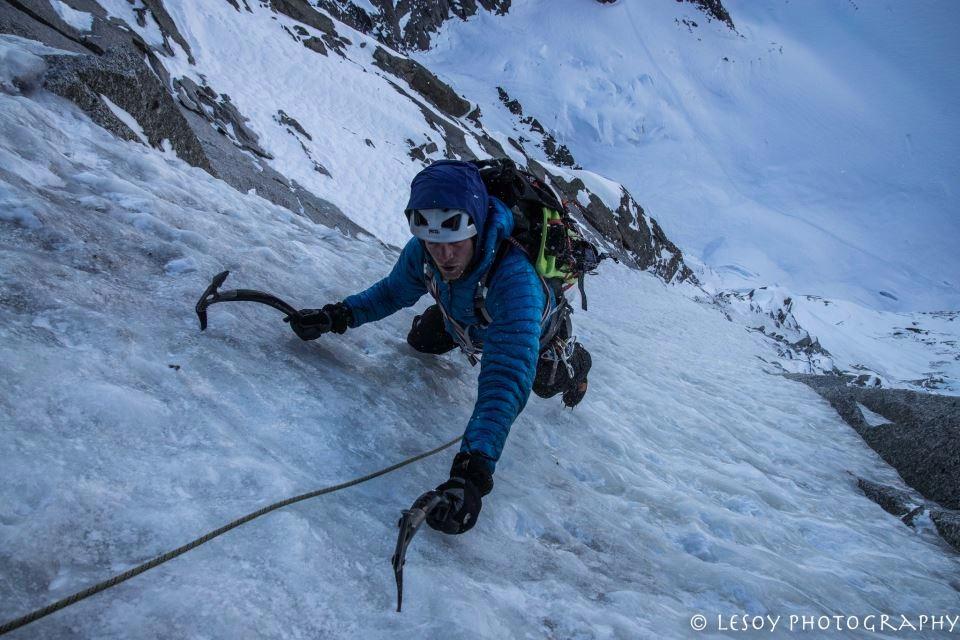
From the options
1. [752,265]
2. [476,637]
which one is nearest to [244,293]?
[476,637]

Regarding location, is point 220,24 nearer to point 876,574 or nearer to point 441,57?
point 876,574

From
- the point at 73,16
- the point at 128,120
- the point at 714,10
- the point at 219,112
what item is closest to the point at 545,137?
the point at 219,112

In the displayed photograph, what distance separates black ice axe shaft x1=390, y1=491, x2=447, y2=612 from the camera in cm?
153

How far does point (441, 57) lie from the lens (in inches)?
2199

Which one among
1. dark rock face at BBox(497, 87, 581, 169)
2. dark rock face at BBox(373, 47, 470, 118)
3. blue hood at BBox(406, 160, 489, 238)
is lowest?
blue hood at BBox(406, 160, 489, 238)

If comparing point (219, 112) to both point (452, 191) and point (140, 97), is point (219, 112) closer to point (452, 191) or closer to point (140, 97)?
point (140, 97)

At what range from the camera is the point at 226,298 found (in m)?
2.63

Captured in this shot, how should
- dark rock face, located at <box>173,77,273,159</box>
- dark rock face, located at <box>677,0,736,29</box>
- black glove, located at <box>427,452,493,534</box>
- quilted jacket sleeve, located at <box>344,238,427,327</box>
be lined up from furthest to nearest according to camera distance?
dark rock face, located at <box>677,0,736,29</box> → dark rock face, located at <box>173,77,273,159</box> → quilted jacket sleeve, located at <box>344,238,427,327</box> → black glove, located at <box>427,452,493,534</box>

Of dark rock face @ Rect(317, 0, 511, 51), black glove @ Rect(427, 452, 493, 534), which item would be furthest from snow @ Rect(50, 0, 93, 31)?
dark rock face @ Rect(317, 0, 511, 51)

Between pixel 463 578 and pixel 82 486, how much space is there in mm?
1198

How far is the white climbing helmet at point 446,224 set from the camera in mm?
2480

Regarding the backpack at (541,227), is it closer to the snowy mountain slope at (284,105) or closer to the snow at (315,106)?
the snowy mountain slope at (284,105)

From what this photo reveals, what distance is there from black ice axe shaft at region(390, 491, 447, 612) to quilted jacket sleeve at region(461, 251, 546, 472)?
34cm

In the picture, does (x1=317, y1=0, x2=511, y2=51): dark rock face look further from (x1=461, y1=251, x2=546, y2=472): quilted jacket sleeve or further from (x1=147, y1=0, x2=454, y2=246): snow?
(x1=461, y1=251, x2=546, y2=472): quilted jacket sleeve
